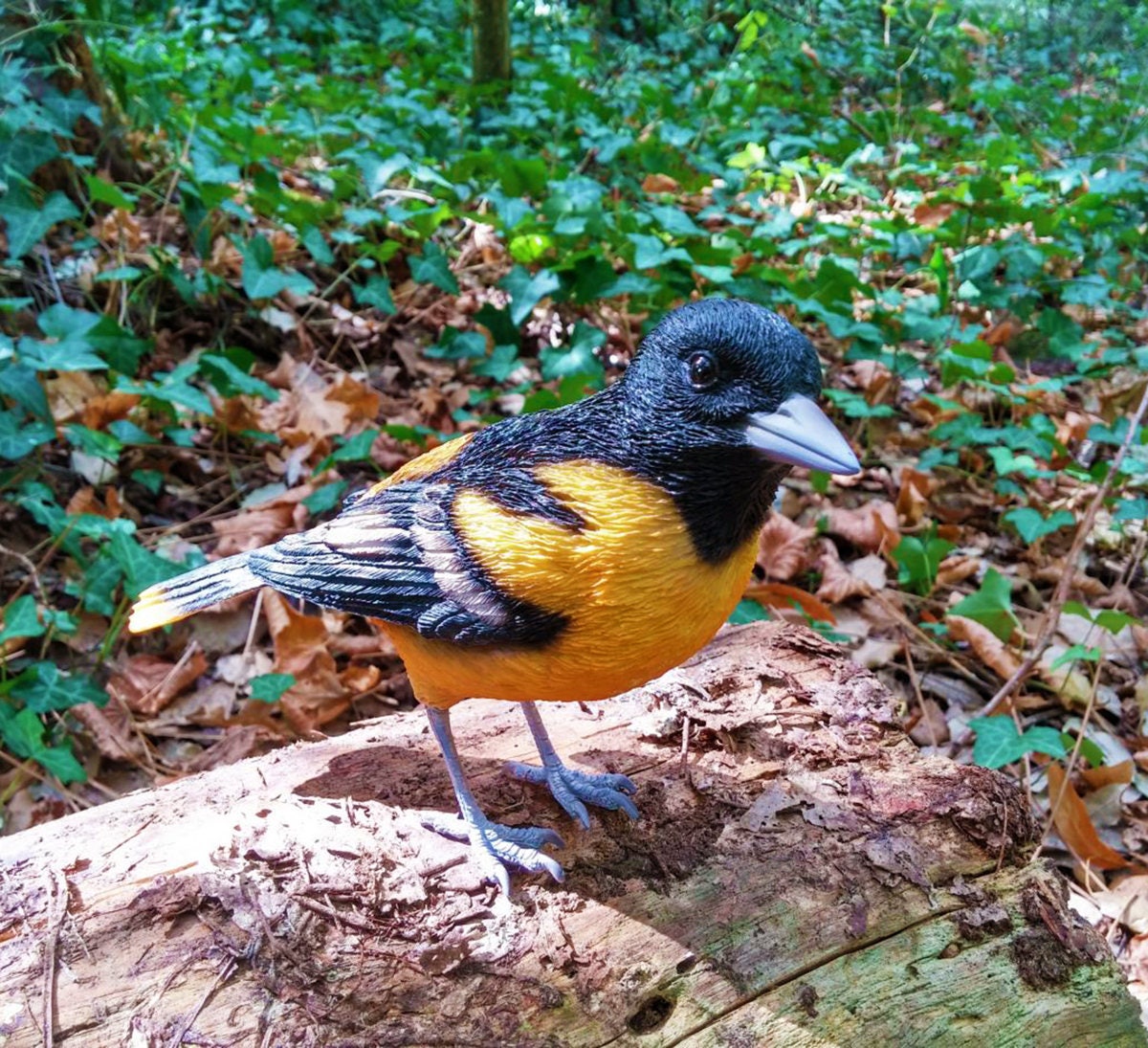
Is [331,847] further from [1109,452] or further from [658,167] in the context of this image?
[658,167]

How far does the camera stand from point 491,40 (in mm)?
7777

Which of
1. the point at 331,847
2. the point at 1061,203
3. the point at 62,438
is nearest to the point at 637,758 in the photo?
the point at 331,847

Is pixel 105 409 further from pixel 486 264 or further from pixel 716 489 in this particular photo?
pixel 716 489

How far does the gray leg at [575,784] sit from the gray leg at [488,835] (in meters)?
0.09

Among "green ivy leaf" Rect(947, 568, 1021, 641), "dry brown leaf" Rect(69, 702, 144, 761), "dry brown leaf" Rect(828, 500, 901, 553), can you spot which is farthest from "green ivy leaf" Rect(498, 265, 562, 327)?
"dry brown leaf" Rect(69, 702, 144, 761)

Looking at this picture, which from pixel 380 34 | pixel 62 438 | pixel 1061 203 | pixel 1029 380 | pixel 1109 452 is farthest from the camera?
pixel 380 34

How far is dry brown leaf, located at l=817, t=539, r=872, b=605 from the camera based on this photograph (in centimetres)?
356

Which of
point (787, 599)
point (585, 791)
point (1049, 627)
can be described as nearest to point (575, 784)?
point (585, 791)

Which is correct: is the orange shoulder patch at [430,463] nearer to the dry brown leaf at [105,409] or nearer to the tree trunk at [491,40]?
the dry brown leaf at [105,409]

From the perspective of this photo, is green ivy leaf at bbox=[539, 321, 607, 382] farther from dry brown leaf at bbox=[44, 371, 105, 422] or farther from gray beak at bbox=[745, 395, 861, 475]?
gray beak at bbox=[745, 395, 861, 475]

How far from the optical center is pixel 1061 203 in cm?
583

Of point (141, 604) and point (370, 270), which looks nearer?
point (141, 604)

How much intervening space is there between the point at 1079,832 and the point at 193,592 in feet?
8.31

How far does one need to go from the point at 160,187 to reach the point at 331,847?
12.7 ft
